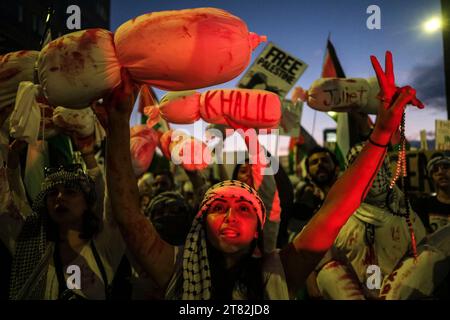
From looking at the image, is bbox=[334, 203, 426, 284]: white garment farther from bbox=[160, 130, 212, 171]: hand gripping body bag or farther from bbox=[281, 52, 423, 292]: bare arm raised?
bbox=[160, 130, 212, 171]: hand gripping body bag

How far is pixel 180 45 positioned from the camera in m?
1.53

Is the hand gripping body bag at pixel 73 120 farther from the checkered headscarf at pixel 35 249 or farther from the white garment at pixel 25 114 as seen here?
the checkered headscarf at pixel 35 249

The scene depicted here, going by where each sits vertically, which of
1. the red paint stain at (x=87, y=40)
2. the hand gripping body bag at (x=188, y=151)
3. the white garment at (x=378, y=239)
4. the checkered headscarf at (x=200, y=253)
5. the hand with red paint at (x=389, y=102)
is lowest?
the white garment at (x=378, y=239)

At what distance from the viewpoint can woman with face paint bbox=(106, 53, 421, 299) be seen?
1.51 metres

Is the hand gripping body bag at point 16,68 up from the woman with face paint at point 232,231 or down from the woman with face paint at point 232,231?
up

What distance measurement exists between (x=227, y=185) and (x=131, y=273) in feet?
4.63

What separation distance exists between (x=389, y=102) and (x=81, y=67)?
129 cm

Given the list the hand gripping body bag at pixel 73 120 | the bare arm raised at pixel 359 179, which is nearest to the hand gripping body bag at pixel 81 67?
the bare arm raised at pixel 359 179

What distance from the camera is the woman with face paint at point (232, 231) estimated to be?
59.6 inches

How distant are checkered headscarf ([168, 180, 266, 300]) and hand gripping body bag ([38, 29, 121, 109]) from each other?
671 millimetres

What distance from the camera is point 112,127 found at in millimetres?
1542

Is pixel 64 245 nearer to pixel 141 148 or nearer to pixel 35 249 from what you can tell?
pixel 35 249

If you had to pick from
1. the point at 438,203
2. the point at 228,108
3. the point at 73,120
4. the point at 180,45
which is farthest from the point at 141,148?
the point at 438,203
